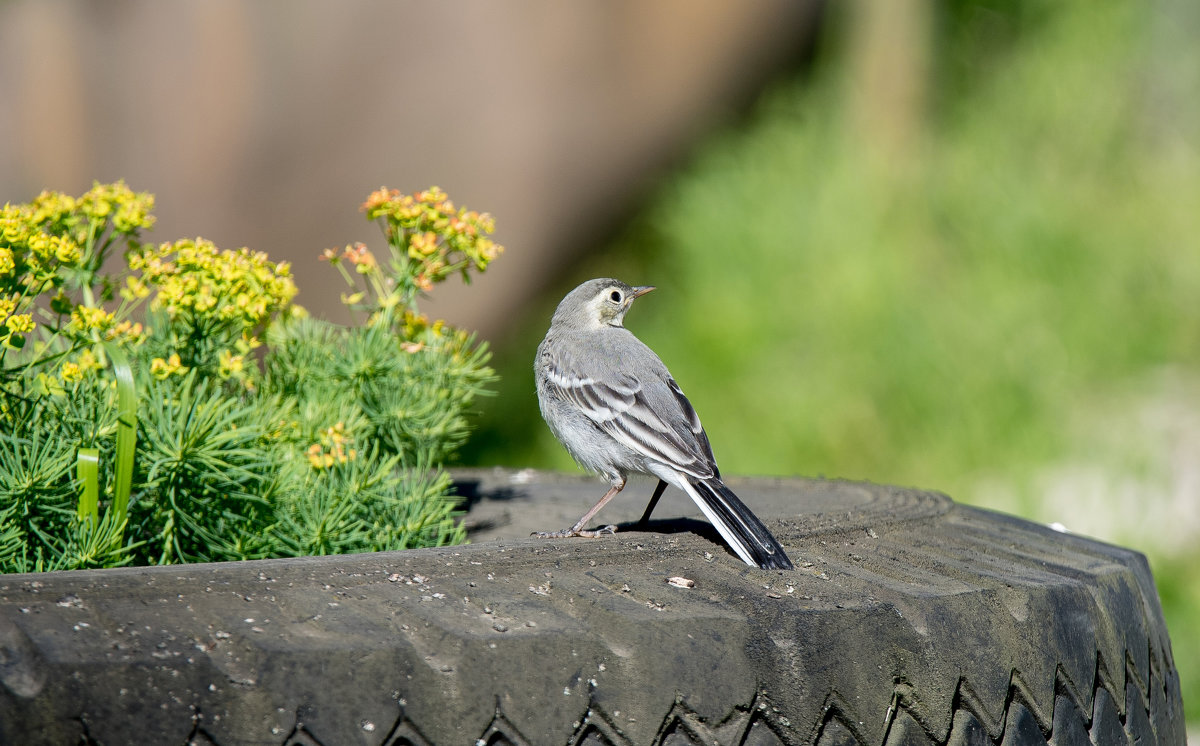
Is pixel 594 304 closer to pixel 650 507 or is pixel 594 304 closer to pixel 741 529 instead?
pixel 650 507

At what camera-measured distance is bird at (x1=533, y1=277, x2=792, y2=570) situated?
2875 mm

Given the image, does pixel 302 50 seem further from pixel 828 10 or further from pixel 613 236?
pixel 828 10

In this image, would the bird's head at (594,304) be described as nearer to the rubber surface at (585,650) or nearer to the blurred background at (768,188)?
the rubber surface at (585,650)

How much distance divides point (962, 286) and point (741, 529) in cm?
694

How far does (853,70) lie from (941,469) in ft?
14.1

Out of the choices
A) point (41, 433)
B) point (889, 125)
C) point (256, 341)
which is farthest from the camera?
point (889, 125)

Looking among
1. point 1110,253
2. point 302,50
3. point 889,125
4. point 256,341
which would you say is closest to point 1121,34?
point 889,125

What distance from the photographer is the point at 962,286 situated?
8.62m

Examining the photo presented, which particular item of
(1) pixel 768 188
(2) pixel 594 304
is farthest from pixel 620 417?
(1) pixel 768 188

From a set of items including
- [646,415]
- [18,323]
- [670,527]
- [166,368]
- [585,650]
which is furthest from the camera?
[646,415]

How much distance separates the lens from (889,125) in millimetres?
10078

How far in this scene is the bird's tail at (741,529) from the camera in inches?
81.3

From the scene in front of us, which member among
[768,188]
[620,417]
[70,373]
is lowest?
[70,373]

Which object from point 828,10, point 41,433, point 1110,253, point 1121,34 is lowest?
point 41,433
